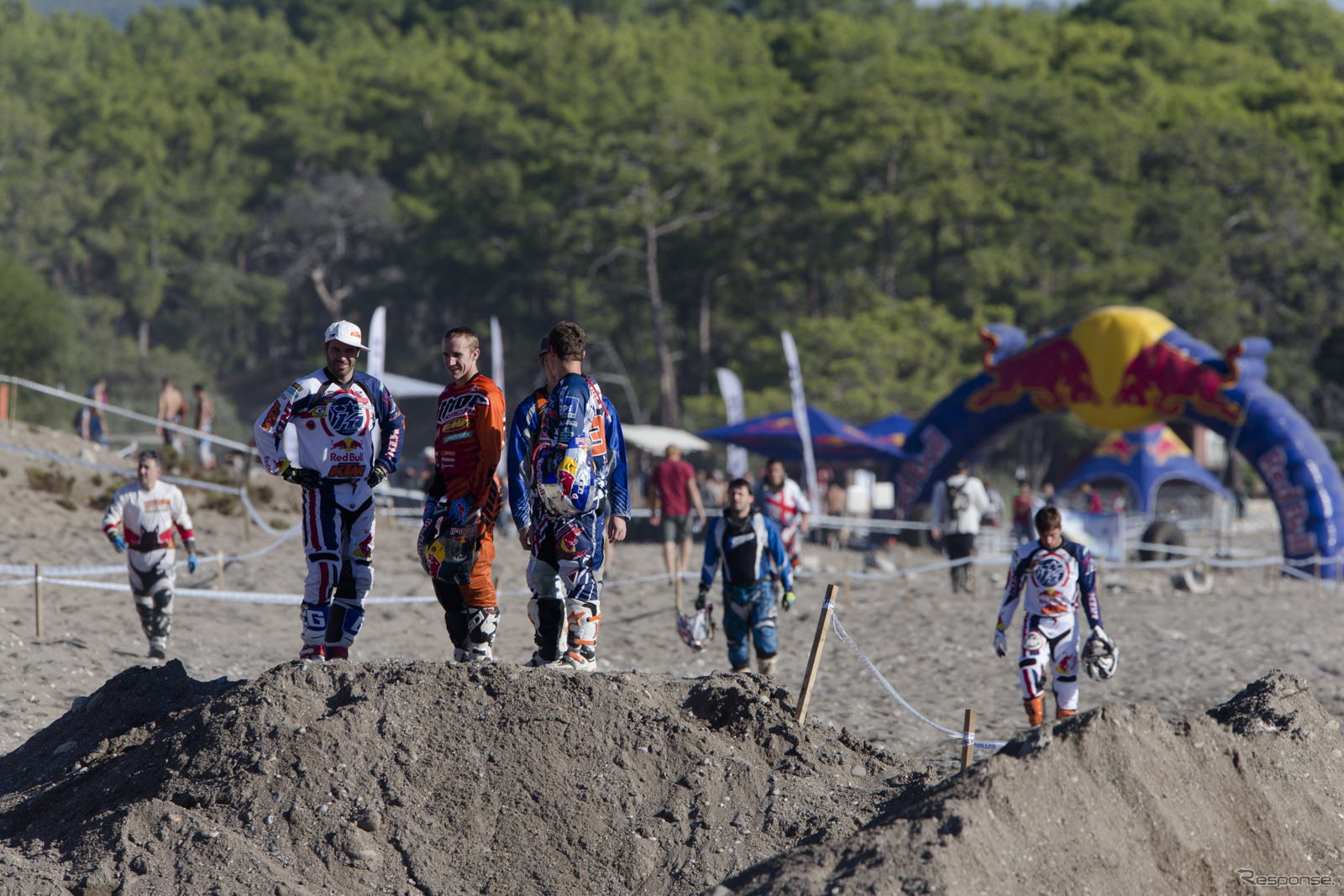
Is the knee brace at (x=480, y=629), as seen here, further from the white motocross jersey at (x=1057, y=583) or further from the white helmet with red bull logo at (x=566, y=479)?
the white motocross jersey at (x=1057, y=583)

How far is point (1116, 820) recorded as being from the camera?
4672mm

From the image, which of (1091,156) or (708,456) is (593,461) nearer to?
(708,456)

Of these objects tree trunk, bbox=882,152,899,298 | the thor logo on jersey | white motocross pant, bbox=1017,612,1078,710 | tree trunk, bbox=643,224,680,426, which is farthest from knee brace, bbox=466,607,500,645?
tree trunk, bbox=643,224,680,426

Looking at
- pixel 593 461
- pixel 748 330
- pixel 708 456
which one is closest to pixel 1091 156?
pixel 748 330

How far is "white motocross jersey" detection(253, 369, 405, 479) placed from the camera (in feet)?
19.0

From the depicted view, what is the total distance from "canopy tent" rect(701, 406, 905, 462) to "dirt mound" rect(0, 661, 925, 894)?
20395mm

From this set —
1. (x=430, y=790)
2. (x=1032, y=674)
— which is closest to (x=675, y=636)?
(x=1032, y=674)

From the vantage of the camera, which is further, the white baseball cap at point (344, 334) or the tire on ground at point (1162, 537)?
the tire on ground at point (1162, 537)

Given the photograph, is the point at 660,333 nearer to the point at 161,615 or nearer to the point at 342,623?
the point at 161,615

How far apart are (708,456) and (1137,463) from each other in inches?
509

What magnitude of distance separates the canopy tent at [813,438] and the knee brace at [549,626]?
20.1m

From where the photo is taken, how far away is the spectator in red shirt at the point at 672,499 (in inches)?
560

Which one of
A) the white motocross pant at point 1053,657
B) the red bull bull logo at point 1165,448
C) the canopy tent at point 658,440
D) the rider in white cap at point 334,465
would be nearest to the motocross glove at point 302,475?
the rider in white cap at point 334,465

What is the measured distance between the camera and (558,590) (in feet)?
19.4
